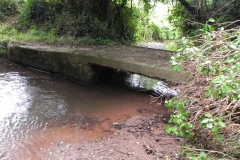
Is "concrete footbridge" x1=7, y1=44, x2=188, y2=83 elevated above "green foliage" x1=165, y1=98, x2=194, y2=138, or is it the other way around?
"concrete footbridge" x1=7, y1=44, x2=188, y2=83

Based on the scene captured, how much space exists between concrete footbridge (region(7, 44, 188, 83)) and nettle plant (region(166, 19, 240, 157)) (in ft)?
5.05

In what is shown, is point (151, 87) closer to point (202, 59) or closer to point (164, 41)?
point (202, 59)

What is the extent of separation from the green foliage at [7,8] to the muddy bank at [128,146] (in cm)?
935

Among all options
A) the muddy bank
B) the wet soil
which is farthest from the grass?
the muddy bank

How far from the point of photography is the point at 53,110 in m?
4.40

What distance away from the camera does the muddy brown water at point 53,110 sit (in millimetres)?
3424

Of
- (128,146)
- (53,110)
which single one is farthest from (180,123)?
(53,110)

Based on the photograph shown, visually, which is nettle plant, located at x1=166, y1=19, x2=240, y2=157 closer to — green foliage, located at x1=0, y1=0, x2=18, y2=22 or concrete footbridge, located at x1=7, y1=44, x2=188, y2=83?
concrete footbridge, located at x1=7, y1=44, x2=188, y2=83

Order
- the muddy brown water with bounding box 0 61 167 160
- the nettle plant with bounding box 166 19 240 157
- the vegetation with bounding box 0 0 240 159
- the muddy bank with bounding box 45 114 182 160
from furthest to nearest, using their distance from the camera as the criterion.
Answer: the muddy brown water with bounding box 0 61 167 160, the muddy bank with bounding box 45 114 182 160, the vegetation with bounding box 0 0 240 159, the nettle plant with bounding box 166 19 240 157

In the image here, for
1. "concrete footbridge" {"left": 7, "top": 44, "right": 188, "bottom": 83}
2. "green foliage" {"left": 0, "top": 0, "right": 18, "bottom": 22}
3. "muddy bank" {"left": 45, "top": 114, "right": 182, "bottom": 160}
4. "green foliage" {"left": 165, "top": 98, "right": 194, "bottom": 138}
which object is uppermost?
"green foliage" {"left": 0, "top": 0, "right": 18, "bottom": 22}

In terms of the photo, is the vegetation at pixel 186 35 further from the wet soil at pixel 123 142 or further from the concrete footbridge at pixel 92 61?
the concrete footbridge at pixel 92 61

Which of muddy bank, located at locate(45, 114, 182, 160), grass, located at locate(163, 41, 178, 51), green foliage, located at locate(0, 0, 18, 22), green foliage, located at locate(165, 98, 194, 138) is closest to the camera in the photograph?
green foliage, located at locate(165, 98, 194, 138)

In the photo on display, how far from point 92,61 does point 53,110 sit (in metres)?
1.62

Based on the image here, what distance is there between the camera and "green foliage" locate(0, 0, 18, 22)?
10.8 m
